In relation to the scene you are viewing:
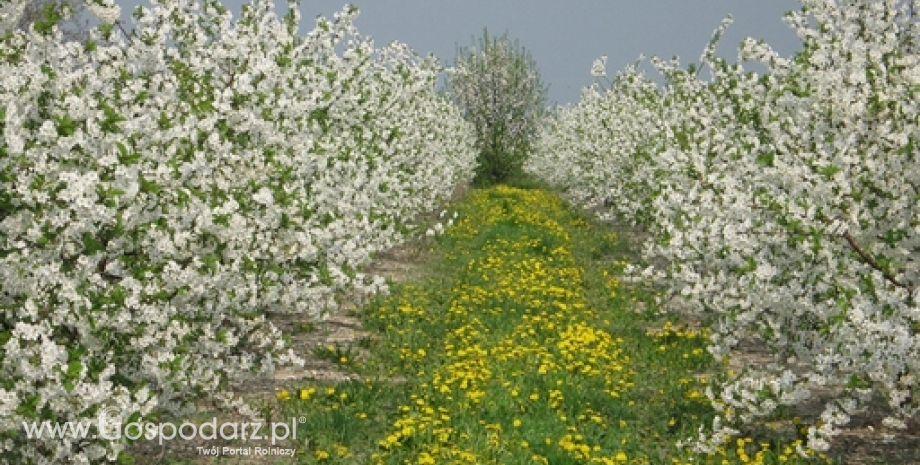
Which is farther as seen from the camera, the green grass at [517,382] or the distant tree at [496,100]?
the distant tree at [496,100]

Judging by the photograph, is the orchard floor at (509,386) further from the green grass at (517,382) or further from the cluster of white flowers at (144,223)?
the cluster of white flowers at (144,223)

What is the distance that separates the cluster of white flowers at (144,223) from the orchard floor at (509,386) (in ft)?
3.23

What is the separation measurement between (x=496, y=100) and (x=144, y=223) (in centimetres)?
3812

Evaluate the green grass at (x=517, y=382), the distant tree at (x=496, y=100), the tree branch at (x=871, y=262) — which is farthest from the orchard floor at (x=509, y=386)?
the distant tree at (x=496, y=100)

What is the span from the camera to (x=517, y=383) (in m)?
9.54

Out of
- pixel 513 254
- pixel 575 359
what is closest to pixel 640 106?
pixel 513 254

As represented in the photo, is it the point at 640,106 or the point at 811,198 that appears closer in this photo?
the point at 811,198

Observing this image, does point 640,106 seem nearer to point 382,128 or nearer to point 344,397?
point 382,128

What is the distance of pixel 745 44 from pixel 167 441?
26.1ft

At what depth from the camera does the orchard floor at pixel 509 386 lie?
7.90m

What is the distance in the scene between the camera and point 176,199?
627 centimetres

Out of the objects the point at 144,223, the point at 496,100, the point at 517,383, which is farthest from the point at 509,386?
the point at 496,100

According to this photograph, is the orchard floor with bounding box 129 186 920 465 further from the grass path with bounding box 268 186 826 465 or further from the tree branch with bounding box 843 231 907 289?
the tree branch with bounding box 843 231 907 289

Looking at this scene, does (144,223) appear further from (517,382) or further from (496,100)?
(496,100)
